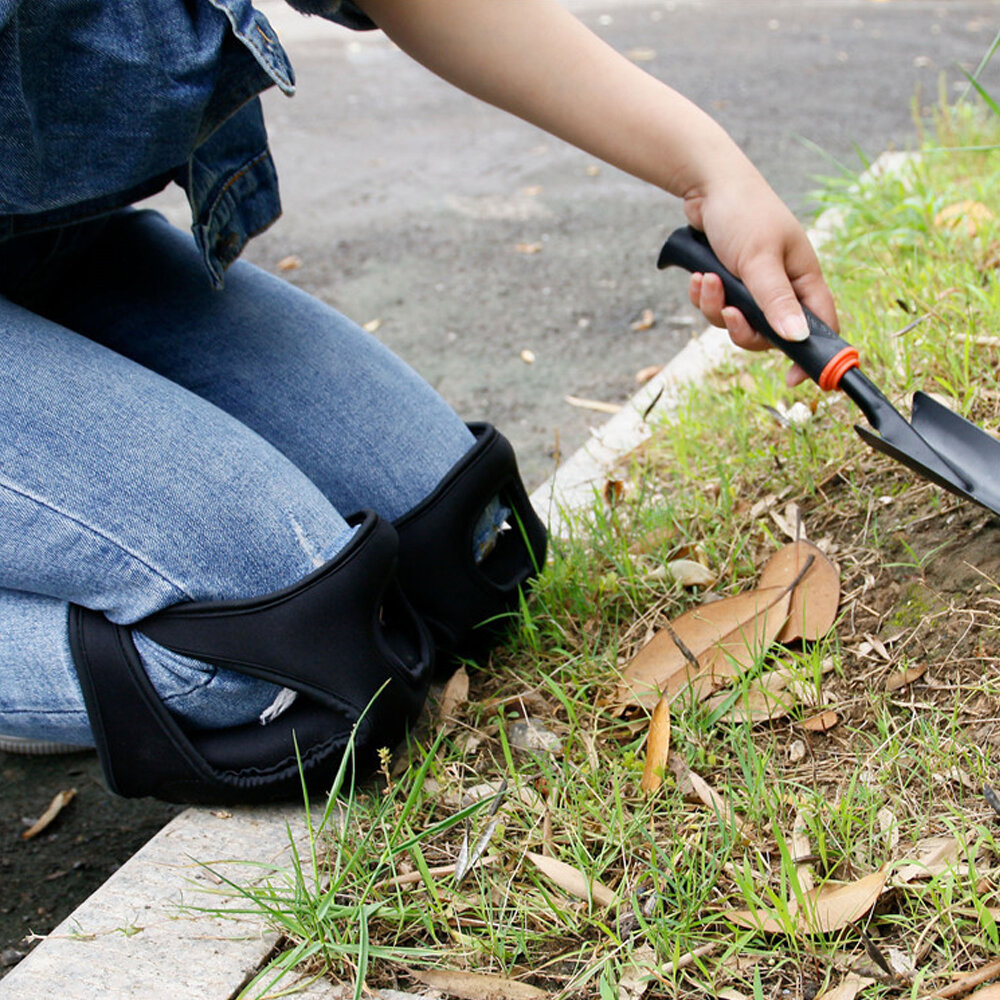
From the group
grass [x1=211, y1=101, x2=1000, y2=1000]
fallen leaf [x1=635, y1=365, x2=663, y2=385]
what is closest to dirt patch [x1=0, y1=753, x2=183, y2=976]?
grass [x1=211, y1=101, x2=1000, y2=1000]

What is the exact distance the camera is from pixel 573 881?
3.97 ft

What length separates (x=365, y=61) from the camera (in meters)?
6.49

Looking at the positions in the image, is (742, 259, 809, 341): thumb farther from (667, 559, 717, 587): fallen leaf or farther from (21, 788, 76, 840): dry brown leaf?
(21, 788, 76, 840): dry brown leaf

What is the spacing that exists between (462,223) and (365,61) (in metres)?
3.17

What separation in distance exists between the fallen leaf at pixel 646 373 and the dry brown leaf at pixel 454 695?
51.6 inches

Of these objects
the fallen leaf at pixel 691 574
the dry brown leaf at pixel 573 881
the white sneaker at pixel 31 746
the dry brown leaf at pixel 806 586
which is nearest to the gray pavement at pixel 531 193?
the fallen leaf at pixel 691 574

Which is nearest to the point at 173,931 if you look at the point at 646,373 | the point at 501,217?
the point at 646,373

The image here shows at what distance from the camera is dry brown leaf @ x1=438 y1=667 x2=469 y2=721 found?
1559 millimetres

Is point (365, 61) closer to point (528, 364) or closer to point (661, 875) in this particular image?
point (528, 364)

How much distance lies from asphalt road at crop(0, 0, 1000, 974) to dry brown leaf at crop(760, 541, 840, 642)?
58 cm

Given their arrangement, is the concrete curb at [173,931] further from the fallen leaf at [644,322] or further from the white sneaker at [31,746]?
the fallen leaf at [644,322]

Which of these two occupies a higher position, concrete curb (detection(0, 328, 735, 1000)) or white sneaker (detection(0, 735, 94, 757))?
concrete curb (detection(0, 328, 735, 1000))

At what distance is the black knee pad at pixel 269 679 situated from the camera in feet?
4.39

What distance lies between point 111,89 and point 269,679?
29.7 inches
